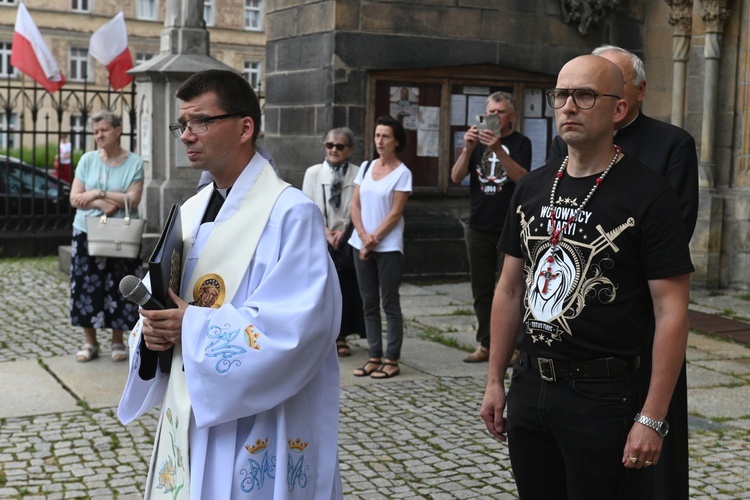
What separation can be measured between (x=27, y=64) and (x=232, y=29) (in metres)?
35.3

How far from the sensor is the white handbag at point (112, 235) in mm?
7711

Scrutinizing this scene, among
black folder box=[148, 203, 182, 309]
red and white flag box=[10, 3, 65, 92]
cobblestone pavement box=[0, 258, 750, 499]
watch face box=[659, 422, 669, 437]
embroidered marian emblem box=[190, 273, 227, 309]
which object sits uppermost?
red and white flag box=[10, 3, 65, 92]

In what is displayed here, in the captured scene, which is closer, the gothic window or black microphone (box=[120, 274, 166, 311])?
black microphone (box=[120, 274, 166, 311])

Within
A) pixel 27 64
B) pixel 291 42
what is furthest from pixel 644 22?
pixel 27 64

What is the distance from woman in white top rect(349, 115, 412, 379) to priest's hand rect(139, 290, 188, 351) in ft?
14.8

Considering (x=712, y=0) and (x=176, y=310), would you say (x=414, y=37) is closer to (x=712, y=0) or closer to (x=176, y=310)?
(x=712, y=0)

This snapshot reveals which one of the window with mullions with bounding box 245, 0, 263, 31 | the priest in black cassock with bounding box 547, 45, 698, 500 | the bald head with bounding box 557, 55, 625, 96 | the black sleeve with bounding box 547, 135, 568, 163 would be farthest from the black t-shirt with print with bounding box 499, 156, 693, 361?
the window with mullions with bounding box 245, 0, 263, 31

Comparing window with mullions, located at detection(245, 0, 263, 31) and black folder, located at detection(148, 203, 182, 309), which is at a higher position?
window with mullions, located at detection(245, 0, 263, 31)

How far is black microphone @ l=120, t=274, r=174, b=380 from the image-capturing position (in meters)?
2.82

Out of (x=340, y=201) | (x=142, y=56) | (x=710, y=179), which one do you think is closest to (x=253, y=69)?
(x=142, y=56)

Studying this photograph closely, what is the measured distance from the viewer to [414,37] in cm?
1184

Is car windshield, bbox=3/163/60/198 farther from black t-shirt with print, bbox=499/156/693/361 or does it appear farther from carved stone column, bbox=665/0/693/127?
black t-shirt with print, bbox=499/156/693/361

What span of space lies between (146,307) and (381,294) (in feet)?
15.7

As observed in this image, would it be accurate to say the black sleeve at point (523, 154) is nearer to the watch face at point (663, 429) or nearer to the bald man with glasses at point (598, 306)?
the bald man with glasses at point (598, 306)
